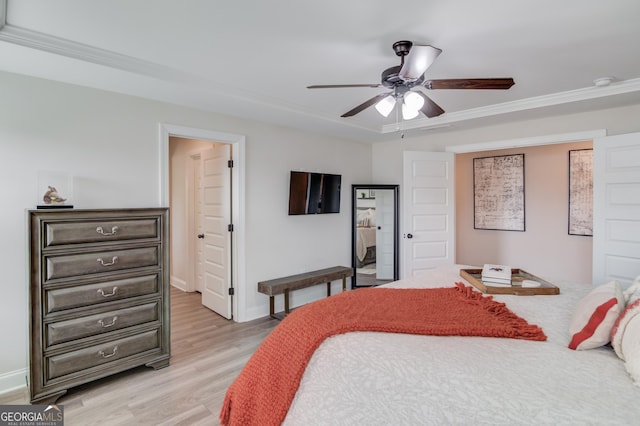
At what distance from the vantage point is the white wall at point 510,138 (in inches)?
134

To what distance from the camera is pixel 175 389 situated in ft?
8.13

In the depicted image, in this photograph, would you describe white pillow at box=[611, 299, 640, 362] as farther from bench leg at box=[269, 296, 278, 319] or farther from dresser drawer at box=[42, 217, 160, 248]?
bench leg at box=[269, 296, 278, 319]

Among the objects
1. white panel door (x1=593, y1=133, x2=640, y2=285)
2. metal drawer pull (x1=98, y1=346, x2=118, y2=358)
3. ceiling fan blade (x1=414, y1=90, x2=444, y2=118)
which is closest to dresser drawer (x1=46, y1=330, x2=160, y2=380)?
metal drawer pull (x1=98, y1=346, x2=118, y2=358)

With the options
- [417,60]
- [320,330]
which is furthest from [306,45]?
[320,330]

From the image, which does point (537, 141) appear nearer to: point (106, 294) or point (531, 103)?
point (531, 103)

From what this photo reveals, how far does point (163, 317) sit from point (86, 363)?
1.88 feet

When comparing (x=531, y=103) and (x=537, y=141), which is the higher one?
(x=531, y=103)

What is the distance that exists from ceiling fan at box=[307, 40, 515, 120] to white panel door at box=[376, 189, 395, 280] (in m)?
2.50

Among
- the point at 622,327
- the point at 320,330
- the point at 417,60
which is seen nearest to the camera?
the point at 622,327

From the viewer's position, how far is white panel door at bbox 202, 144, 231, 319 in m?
3.93

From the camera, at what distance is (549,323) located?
5.41 feet

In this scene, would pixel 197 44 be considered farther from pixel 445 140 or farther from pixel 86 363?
pixel 445 140

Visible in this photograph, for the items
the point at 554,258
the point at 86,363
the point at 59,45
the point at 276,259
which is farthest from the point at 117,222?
the point at 554,258

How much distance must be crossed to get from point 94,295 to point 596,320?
3002mm
